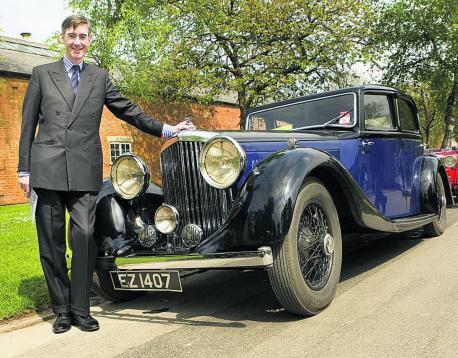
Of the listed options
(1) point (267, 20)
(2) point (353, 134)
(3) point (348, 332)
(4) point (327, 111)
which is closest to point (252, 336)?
(3) point (348, 332)

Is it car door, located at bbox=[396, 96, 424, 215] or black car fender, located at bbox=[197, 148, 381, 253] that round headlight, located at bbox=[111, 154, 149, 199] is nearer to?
black car fender, located at bbox=[197, 148, 381, 253]

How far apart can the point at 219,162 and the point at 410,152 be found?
3165 millimetres

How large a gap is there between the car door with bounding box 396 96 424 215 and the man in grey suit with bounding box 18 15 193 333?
11.6 ft

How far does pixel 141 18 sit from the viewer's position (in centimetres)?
1573

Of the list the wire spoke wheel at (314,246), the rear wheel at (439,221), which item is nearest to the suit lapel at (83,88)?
the wire spoke wheel at (314,246)

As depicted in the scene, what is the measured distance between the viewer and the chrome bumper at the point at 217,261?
2953 mm

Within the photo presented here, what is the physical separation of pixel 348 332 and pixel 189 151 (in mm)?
1682

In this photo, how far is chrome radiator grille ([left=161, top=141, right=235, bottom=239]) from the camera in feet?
11.7

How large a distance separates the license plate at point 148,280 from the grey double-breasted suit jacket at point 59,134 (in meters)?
0.67

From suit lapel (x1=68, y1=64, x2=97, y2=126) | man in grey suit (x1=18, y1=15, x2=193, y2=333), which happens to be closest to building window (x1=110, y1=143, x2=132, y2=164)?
suit lapel (x1=68, y1=64, x2=97, y2=126)

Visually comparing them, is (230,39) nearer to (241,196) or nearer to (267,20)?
(267,20)

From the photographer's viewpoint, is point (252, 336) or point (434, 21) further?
point (434, 21)

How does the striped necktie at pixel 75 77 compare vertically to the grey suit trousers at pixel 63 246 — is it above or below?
above

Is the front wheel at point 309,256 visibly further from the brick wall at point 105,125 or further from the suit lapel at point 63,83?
the brick wall at point 105,125
